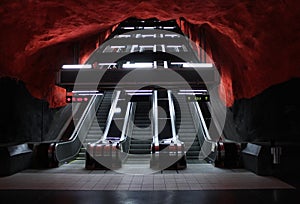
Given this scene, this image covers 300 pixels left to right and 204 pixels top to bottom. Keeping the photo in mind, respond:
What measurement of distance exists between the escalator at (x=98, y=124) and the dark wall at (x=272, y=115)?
5.48m

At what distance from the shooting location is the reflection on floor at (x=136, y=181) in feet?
19.4

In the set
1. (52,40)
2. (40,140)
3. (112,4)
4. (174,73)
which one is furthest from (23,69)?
(174,73)

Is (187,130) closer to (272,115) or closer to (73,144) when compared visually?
(73,144)

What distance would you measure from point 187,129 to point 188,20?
6138 millimetres

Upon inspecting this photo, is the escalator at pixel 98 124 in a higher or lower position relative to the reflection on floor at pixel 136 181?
higher

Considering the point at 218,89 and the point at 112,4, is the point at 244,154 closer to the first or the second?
the point at 218,89

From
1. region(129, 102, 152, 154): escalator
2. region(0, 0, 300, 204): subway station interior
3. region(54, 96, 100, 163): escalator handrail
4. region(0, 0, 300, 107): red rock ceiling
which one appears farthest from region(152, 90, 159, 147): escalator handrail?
region(0, 0, 300, 107): red rock ceiling

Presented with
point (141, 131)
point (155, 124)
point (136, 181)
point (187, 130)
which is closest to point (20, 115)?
point (136, 181)

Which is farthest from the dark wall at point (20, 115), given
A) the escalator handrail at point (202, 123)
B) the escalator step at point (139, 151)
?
the escalator handrail at point (202, 123)

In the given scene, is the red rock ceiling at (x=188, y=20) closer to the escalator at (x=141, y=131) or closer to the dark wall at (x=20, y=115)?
the dark wall at (x=20, y=115)

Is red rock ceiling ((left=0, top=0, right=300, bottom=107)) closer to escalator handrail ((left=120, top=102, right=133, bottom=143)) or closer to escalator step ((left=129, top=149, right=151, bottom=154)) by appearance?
escalator handrail ((left=120, top=102, right=133, bottom=143))

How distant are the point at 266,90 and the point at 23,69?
6.35m

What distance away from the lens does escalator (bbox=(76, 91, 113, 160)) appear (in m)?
11.4

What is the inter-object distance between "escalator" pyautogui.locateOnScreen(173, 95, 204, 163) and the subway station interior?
0.08 metres
